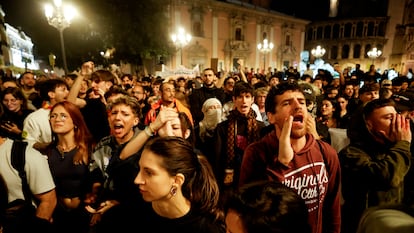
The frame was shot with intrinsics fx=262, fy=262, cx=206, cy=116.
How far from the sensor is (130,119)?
9.12 ft

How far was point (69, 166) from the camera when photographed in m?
2.81

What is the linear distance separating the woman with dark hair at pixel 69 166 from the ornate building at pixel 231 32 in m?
27.6

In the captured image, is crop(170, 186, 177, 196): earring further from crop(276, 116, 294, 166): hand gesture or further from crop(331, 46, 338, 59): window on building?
crop(331, 46, 338, 59): window on building

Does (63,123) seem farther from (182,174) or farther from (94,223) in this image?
(182,174)

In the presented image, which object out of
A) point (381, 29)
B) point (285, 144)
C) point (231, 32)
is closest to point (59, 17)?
point (285, 144)

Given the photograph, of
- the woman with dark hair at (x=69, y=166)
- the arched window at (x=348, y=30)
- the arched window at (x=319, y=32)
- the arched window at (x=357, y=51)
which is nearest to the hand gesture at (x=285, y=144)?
the woman with dark hair at (x=69, y=166)

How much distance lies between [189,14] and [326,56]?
3378 centimetres

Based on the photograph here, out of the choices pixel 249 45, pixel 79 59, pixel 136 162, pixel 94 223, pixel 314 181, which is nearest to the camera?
pixel 314 181

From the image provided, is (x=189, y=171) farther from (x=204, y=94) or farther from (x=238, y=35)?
(x=238, y=35)

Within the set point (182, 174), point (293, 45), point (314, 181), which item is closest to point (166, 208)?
point (182, 174)

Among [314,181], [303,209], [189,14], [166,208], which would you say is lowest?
[166,208]

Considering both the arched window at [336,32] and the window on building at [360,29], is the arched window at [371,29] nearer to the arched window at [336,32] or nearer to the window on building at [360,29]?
the window on building at [360,29]

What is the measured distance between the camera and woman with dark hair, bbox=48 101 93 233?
2.74m

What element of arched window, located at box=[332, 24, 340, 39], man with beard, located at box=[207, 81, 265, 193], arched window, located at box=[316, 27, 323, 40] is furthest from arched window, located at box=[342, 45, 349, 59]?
man with beard, located at box=[207, 81, 265, 193]
